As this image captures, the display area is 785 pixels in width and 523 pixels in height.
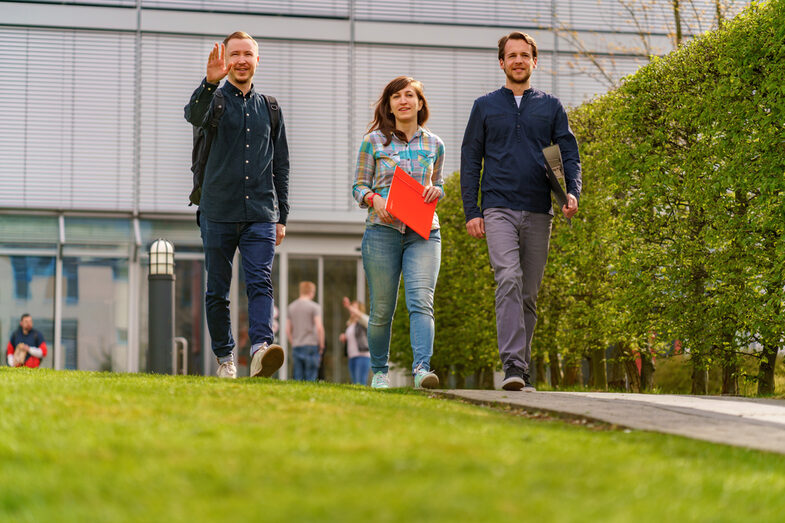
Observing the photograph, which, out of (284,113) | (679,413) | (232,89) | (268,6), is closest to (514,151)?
(232,89)

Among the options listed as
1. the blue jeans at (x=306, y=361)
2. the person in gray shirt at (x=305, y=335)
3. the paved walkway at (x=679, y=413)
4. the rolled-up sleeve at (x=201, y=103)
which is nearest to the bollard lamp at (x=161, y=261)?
the person in gray shirt at (x=305, y=335)

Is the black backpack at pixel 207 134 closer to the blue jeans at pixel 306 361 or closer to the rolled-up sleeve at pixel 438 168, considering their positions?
the rolled-up sleeve at pixel 438 168

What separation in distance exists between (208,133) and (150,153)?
622 inches

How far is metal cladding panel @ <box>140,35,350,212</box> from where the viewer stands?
75.0ft

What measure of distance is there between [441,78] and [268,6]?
407cm

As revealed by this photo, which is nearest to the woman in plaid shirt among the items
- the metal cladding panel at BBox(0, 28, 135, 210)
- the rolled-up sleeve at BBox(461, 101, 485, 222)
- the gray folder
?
the rolled-up sleeve at BBox(461, 101, 485, 222)

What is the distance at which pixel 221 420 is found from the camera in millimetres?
4316

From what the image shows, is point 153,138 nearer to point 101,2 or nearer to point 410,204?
point 101,2

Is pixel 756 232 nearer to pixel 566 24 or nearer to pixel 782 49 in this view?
pixel 782 49

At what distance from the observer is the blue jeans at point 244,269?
7562mm

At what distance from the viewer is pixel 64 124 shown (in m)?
22.8

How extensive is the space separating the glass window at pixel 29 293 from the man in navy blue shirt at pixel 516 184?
54.1ft

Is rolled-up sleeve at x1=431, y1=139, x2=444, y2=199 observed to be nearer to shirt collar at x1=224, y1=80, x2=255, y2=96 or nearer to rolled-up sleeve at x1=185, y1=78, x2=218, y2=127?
shirt collar at x1=224, y1=80, x2=255, y2=96

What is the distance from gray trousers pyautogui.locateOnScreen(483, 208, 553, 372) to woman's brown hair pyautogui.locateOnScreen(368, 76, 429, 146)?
0.84 metres
